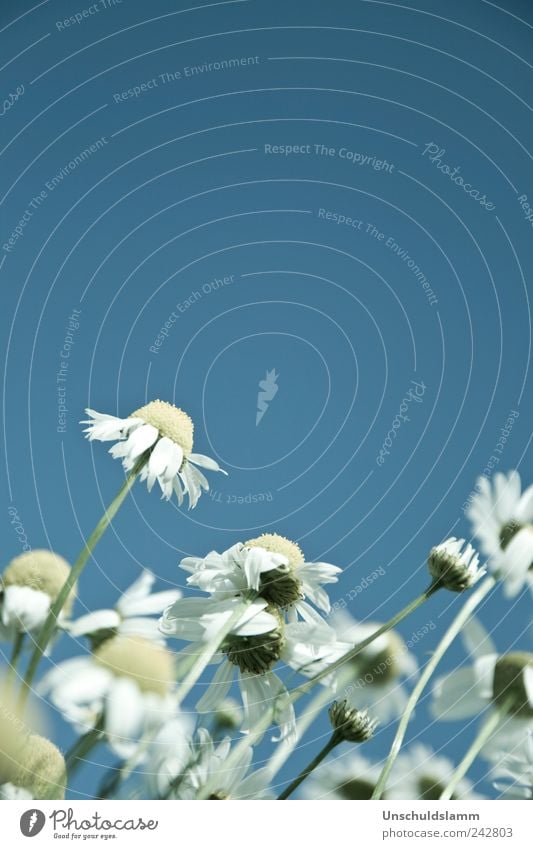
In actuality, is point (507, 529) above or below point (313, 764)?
above

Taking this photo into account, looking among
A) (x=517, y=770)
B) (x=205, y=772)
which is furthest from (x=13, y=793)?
(x=517, y=770)

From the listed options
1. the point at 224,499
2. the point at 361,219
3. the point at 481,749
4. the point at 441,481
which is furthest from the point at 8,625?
the point at 361,219

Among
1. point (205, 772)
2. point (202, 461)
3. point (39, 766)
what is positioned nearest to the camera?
point (39, 766)

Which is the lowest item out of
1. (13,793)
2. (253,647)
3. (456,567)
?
(13,793)

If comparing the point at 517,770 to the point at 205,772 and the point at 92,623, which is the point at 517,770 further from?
the point at 92,623

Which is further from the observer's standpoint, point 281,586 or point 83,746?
point 281,586

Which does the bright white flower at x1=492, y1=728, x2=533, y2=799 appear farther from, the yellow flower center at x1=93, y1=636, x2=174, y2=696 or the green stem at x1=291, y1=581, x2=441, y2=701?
the yellow flower center at x1=93, y1=636, x2=174, y2=696
